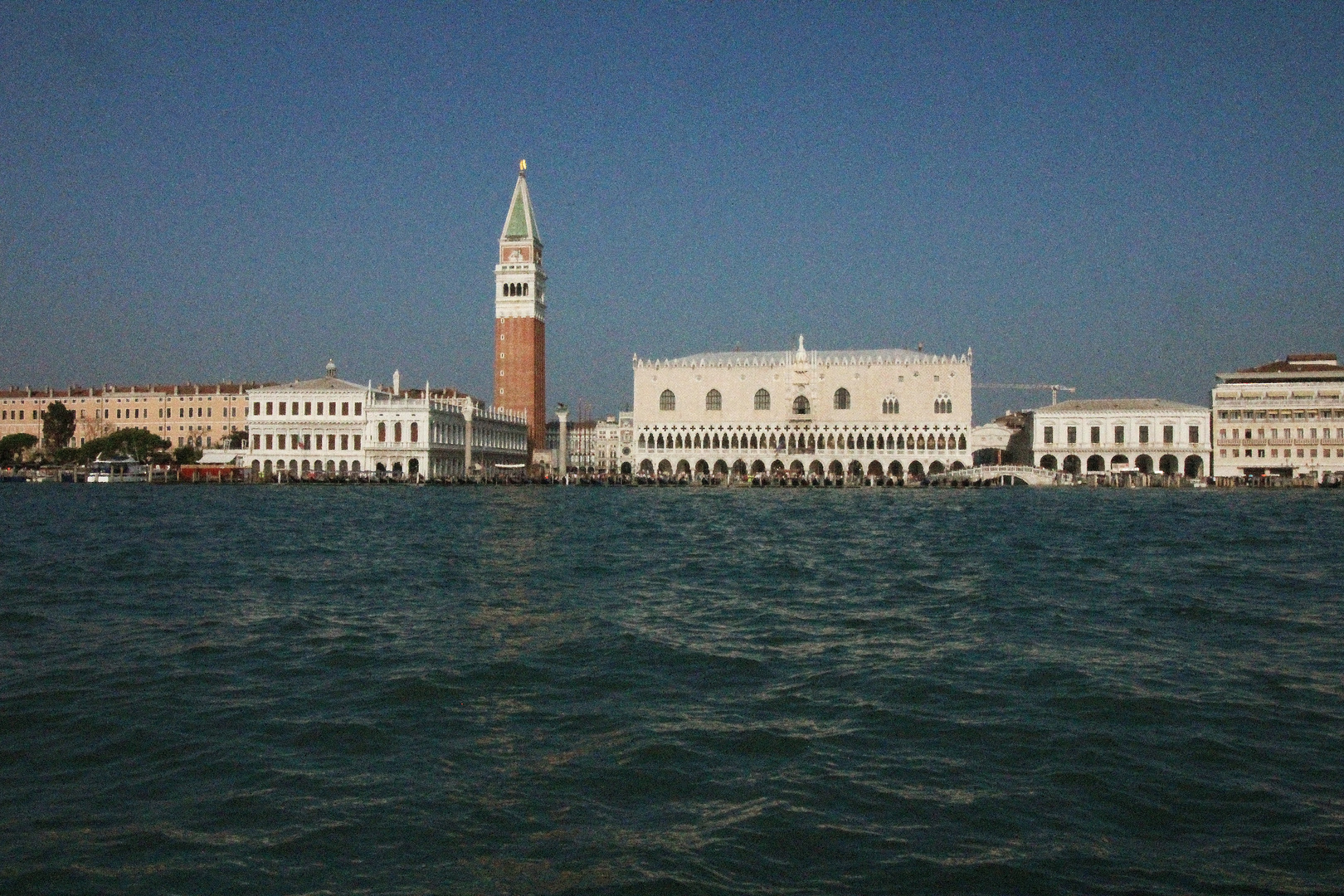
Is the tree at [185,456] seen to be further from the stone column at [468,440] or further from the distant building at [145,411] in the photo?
the stone column at [468,440]

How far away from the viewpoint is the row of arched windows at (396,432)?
231ft

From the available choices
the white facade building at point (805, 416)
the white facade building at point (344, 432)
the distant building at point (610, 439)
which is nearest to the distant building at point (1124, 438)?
the white facade building at point (805, 416)

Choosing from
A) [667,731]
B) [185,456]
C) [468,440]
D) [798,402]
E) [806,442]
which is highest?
[798,402]

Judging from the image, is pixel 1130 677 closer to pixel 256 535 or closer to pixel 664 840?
pixel 664 840

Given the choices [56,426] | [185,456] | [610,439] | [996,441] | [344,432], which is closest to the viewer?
[344,432]

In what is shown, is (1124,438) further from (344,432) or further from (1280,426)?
(344,432)

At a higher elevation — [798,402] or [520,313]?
[520,313]

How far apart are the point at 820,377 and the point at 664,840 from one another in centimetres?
6917

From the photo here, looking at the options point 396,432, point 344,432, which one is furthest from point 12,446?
point 396,432

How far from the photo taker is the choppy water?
5105mm

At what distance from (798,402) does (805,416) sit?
1111mm

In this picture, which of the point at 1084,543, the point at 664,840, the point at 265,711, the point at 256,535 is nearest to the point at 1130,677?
the point at 664,840

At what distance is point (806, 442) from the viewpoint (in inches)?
2904

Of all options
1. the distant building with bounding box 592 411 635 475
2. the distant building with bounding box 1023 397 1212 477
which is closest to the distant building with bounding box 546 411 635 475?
the distant building with bounding box 592 411 635 475
